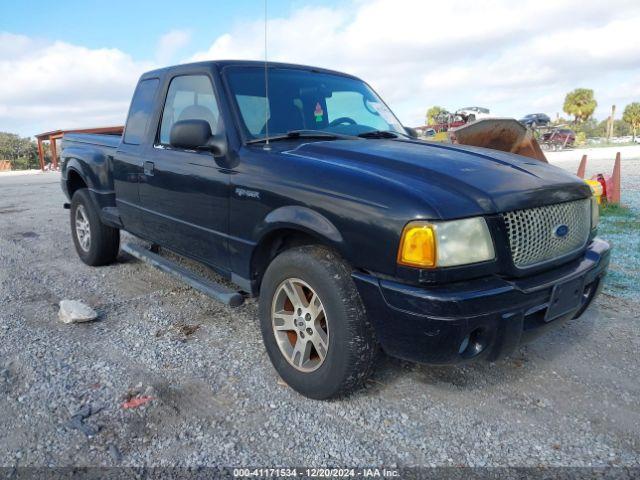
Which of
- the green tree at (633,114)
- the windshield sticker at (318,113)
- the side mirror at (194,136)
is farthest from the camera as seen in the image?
the green tree at (633,114)

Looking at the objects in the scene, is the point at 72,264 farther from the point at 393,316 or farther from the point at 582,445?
the point at 582,445

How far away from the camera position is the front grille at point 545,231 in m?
2.36

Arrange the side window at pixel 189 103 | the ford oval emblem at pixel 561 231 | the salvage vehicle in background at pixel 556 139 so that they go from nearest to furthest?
the ford oval emblem at pixel 561 231, the side window at pixel 189 103, the salvage vehicle in background at pixel 556 139

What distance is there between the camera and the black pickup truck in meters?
2.20

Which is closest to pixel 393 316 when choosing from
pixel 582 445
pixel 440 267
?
pixel 440 267

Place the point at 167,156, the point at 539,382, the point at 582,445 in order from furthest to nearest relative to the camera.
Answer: the point at 167,156 < the point at 539,382 < the point at 582,445

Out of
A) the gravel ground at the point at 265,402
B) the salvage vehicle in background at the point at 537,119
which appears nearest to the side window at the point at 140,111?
the gravel ground at the point at 265,402

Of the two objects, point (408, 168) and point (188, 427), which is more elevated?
point (408, 168)

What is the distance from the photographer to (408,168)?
2.54 m

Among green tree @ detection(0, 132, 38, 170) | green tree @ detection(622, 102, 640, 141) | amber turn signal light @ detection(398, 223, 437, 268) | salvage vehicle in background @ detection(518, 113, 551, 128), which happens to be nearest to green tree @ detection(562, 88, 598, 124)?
green tree @ detection(622, 102, 640, 141)

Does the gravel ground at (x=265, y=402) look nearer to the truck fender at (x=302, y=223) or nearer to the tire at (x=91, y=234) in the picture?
the truck fender at (x=302, y=223)

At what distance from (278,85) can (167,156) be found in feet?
3.26

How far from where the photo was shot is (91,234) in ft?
16.9

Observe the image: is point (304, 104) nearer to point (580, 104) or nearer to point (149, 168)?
point (149, 168)
